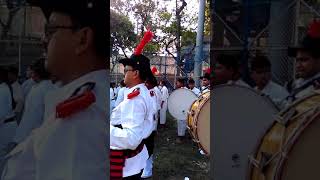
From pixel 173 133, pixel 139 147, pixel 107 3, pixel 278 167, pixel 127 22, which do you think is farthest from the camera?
pixel 173 133

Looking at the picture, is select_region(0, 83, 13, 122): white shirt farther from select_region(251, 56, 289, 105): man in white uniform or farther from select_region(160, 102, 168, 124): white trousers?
select_region(160, 102, 168, 124): white trousers

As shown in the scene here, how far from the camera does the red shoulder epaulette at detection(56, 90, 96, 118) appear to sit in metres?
1.12

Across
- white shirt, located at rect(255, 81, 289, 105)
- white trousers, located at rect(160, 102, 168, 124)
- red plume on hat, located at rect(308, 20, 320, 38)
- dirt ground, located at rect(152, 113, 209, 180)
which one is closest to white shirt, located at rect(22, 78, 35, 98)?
white shirt, located at rect(255, 81, 289, 105)

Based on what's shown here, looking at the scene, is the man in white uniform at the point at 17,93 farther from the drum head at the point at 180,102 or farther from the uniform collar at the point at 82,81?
the drum head at the point at 180,102

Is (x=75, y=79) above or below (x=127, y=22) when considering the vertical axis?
below

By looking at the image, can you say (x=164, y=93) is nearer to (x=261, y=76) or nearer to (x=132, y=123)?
(x=132, y=123)

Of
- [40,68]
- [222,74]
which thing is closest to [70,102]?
[40,68]

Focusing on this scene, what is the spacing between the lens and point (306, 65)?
104 cm

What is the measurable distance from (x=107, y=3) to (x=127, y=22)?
453 millimetres

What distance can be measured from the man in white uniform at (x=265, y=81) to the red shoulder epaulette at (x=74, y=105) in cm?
42

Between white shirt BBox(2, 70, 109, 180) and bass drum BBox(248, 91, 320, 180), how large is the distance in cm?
44

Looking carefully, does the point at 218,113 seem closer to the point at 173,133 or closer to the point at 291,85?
the point at 291,85

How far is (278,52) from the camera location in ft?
3.52

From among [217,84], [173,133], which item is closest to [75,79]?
[217,84]
